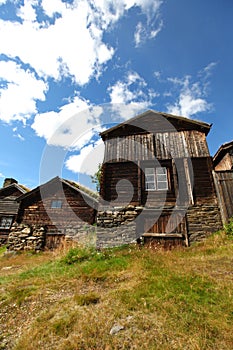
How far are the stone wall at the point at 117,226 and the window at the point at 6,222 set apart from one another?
41.6 feet

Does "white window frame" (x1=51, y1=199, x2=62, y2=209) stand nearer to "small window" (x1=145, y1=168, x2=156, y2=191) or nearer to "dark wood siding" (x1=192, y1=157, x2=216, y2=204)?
"small window" (x1=145, y1=168, x2=156, y2=191)

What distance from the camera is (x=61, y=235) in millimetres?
15719

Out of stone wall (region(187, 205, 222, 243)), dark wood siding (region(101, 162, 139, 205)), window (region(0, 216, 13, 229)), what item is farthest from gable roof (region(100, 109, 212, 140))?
window (region(0, 216, 13, 229))

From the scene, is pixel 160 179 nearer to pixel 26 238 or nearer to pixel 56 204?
pixel 56 204

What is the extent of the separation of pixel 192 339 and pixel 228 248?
6.28 metres

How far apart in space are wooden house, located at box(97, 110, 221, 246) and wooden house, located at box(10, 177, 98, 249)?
4.76 m

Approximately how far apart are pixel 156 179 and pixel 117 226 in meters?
3.77

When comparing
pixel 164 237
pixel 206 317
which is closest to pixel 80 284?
pixel 206 317

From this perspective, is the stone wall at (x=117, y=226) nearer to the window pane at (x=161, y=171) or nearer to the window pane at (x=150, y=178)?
the window pane at (x=150, y=178)

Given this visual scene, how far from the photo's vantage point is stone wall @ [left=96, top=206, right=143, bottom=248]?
418 inches

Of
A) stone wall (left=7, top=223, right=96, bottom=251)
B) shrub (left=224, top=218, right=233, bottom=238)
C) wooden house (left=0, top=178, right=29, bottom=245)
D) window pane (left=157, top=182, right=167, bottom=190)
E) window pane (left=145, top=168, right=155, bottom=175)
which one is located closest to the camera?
shrub (left=224, top=218, right=233, bottom=238)

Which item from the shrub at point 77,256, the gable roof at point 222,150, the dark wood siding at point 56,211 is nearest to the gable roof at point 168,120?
the gable roof at point 222,150

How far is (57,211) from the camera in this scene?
16.5 meters

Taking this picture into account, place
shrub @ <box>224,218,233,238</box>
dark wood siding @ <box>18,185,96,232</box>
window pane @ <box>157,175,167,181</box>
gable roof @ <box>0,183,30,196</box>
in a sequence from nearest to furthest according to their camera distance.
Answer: shrub @ <box>224,218,233,238</box>
window pane @ <box>157,175,167,181</box>
dark wood siding @ <box>18,185,96,232</box>
gable roof @ <box>0,183,30,196</box>
